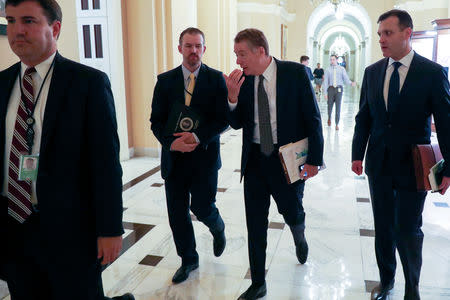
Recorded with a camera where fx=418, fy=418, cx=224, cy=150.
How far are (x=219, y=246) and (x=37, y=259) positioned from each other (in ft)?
5.64

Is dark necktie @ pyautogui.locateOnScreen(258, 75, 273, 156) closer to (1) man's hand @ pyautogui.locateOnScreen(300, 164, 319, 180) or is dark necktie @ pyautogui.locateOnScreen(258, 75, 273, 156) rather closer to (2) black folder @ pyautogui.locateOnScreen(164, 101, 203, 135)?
(1) man's hand @ pyautogui.locateOnScreen(300, 164, 319, 180)

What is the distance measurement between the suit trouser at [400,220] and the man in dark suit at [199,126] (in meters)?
1.07

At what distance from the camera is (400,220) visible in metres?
2.44

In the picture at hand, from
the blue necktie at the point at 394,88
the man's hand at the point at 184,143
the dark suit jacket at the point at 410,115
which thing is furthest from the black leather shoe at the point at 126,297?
the blue necktie at the point at 394,88

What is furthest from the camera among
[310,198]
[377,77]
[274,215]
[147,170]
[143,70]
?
[143,70]

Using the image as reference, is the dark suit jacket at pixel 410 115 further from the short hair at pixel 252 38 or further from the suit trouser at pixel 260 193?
the short hair at pixel 252 38

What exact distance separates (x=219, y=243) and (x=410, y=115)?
165 centimetres

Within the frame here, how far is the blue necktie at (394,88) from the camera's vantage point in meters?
2.38

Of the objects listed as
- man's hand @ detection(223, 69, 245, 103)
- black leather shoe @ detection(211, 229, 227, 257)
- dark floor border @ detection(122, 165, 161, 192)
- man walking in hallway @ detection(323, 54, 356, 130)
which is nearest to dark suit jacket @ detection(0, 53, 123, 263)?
man's hand @ detection(223, 69, 245, 103)

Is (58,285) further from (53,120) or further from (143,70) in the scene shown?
(143,70)

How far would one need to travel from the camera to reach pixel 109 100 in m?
1.67

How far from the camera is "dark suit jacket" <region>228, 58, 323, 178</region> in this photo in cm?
251

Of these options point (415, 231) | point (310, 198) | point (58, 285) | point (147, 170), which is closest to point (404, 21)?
Result: point (415, 231)

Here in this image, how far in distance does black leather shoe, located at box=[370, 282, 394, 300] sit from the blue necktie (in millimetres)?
1157
